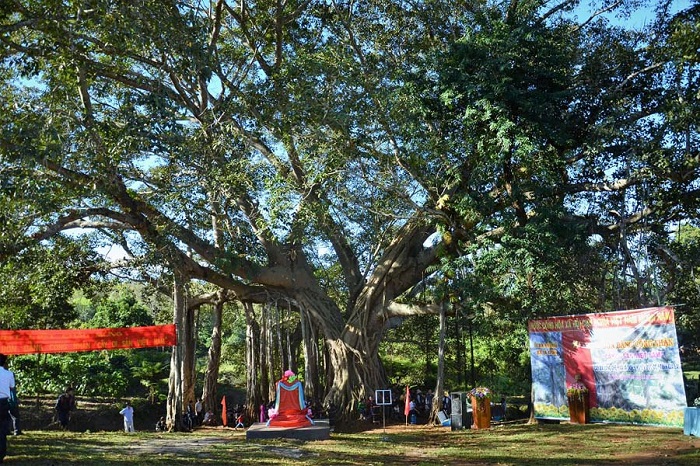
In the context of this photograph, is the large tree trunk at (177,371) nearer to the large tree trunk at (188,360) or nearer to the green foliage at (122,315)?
the large tree trunk at (188,360)

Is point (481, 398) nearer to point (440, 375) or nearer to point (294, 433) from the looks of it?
point (440, 375)

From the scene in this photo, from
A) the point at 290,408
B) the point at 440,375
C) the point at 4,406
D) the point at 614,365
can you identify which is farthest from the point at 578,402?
the point at 4,406

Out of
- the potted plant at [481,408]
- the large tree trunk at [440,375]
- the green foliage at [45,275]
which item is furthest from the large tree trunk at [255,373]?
the potted plant at [481,408]

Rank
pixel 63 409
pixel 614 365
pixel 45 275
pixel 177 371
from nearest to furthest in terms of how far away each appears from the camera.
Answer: pixel 614 365, pixel 45 275, pixel 63 409, pixel 177 371

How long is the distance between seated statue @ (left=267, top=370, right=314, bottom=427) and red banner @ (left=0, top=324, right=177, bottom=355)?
4.03 meters

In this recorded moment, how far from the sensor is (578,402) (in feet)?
35.2

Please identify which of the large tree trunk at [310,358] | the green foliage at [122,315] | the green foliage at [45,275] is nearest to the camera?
the green foliage at [45,275]

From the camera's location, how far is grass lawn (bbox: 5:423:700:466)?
6.77 m

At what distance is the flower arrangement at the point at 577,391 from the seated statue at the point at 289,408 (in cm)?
455

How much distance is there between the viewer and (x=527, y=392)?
20344 millimetres

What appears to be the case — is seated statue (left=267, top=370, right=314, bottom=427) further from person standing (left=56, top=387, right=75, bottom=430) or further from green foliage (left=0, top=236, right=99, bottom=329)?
green foliage (left=0, top=236, right=99, bottom=329)

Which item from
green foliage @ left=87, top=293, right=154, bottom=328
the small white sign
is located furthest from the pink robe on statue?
green foliage @ left=87, top=293, right=154, bottom=328

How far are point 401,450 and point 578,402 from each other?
3871mm

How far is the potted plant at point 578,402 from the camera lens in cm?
1068
